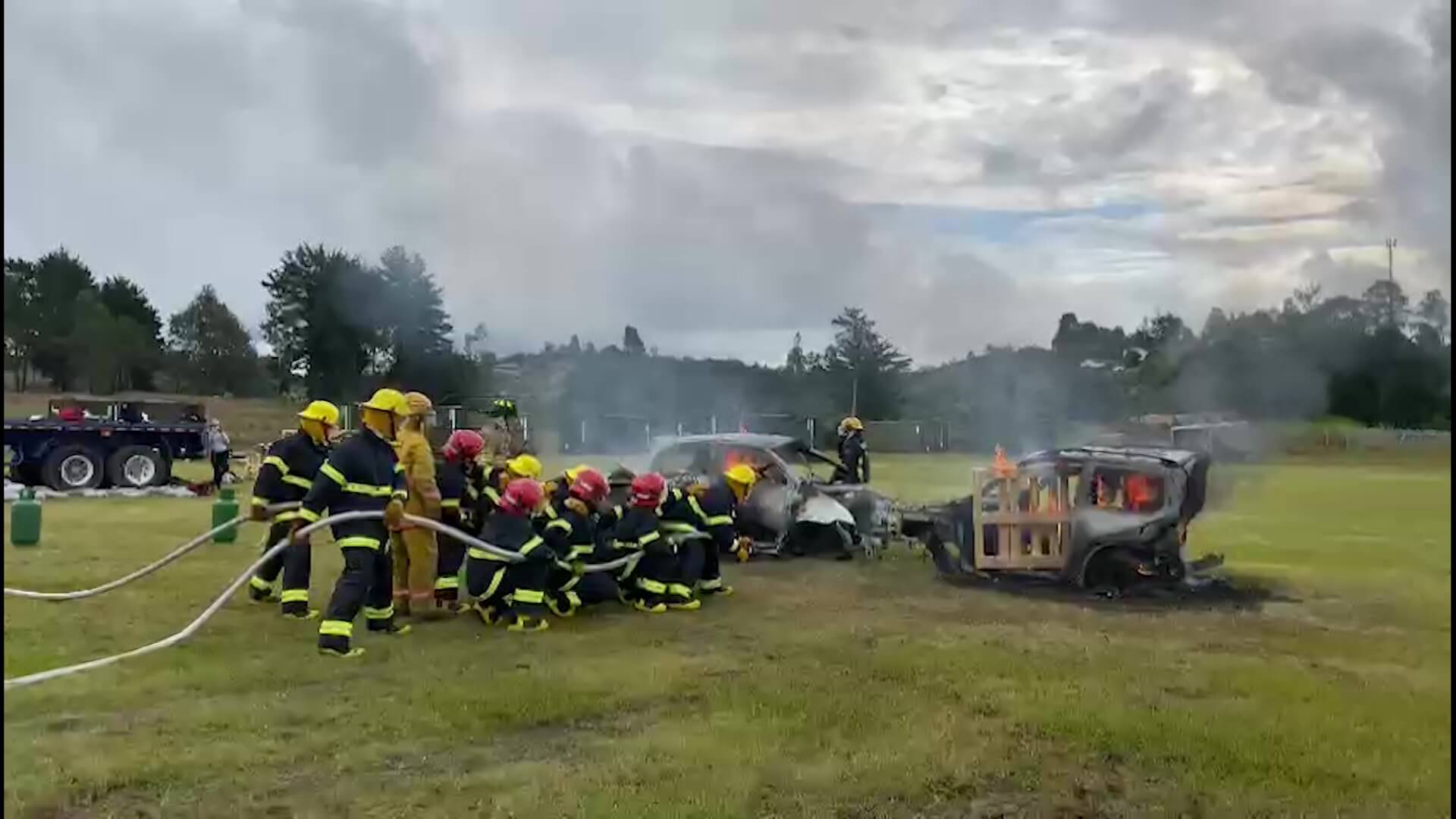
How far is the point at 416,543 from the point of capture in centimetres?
872

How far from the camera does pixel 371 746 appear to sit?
5.33 meters

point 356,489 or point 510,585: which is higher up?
point 356,489

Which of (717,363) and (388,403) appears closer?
(388,403)

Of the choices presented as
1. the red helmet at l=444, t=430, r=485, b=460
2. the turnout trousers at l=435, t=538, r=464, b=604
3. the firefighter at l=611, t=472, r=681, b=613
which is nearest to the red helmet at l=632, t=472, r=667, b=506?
the firefighter at l=611, t=472, r=681, b=613

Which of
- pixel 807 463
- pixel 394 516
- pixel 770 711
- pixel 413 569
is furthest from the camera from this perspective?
pixel 807 463

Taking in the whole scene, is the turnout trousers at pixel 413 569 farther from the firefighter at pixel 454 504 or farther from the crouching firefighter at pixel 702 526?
the crouching firefighter at pixel 702 526

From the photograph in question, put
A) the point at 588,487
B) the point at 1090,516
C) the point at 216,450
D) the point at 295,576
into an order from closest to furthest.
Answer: the point at 295,576, the point at 588,487, the point at 1090,516, the point at 216,450

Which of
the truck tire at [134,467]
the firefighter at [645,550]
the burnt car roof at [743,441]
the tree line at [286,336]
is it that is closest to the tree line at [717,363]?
the tree line at [286,336]

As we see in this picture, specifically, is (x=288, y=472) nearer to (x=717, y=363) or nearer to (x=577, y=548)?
(x=577, y=548)

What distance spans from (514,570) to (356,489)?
129 centimetres

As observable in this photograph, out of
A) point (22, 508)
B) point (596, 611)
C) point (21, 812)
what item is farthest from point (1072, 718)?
point (22, 508)

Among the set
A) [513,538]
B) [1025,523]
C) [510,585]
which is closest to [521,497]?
[513,538]

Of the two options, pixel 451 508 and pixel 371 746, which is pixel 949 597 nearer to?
pixel 451 508

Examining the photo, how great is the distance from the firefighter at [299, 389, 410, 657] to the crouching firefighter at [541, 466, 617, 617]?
1295 mm
